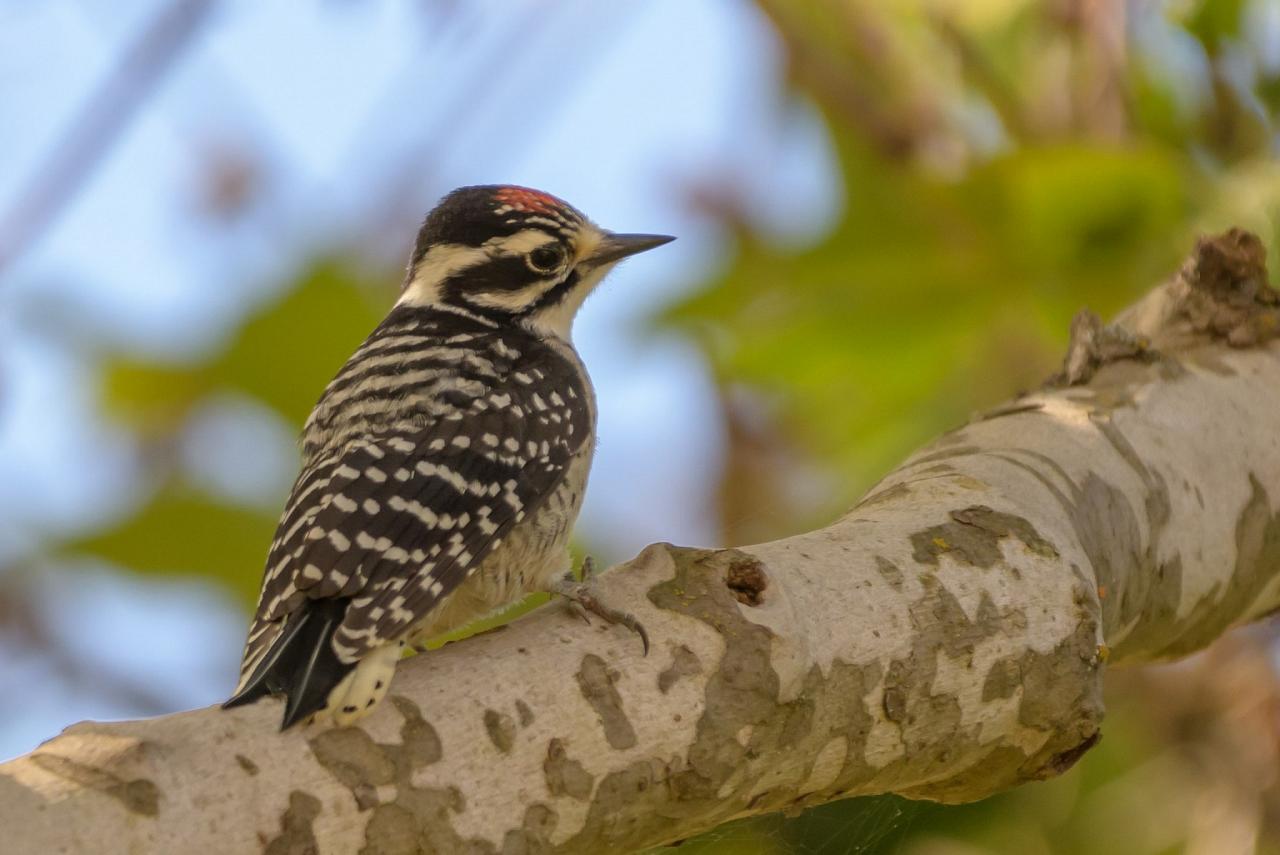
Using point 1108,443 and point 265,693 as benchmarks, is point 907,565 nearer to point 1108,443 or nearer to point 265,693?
point 1108,443

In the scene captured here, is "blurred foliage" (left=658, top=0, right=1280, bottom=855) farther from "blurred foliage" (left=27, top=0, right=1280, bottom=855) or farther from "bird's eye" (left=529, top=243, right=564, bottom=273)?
"bird's eye" (left=529, top=243, right=564, bottom=273)

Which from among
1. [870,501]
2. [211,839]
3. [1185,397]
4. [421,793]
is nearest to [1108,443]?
[1185,397]

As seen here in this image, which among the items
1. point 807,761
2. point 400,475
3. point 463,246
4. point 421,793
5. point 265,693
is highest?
point 463,246

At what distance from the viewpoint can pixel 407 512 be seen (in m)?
2.91

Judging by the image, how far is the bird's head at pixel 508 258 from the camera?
4.04 meters

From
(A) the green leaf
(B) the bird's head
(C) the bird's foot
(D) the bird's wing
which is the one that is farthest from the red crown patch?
(C) the bird's foot

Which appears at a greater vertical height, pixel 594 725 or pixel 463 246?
pixel 463 246

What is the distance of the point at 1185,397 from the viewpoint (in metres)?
3.38

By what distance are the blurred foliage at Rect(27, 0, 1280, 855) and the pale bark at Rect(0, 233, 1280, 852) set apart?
80 cm

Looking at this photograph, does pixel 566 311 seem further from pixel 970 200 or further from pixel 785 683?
pixel 785 683

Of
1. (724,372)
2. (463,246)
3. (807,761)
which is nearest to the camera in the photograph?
(807,761)

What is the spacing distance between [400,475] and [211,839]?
1095mm

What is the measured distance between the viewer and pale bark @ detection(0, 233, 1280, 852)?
2.08 meters

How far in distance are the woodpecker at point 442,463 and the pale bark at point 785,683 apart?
0.37 feet
